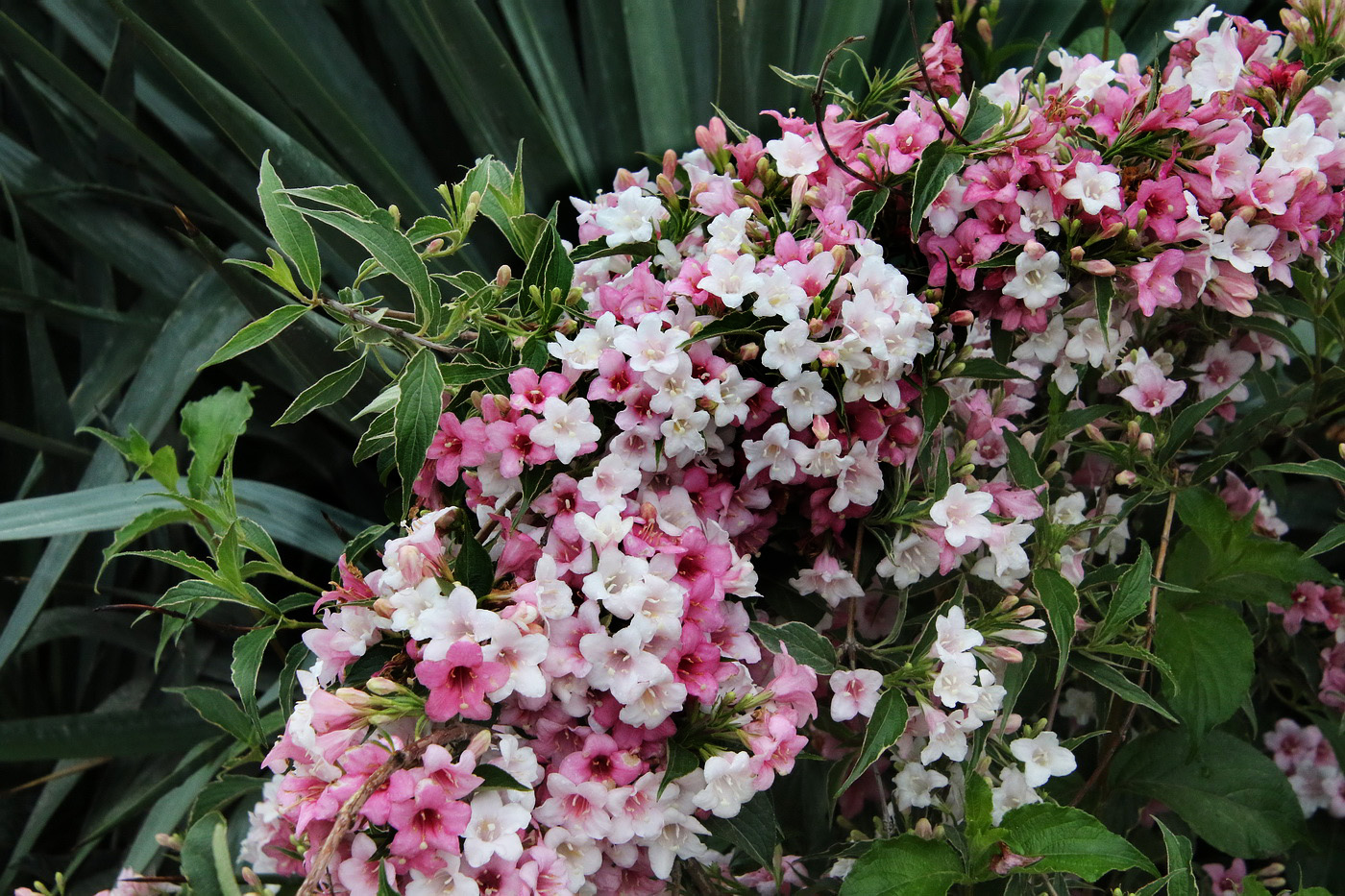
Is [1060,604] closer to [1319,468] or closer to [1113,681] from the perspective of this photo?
[1113,681]

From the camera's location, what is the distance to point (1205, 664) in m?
0.78

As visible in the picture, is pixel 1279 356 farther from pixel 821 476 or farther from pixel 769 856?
pixel 769 856

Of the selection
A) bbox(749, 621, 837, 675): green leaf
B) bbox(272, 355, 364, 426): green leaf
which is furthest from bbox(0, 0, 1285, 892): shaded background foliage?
bbox(749, 621, 837, 675): green leaf

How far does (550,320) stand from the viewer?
716mm

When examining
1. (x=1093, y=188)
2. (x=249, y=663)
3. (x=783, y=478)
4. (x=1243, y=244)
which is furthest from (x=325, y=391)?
(x=1243, y=244)

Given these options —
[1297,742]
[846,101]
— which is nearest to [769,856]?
[846,101]

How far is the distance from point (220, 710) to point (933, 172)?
0.68 meters

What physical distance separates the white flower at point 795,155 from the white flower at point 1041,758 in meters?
0.44

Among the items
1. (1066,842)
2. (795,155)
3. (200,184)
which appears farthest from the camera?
(200,184)

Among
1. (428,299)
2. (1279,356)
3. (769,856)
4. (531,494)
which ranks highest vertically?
(428,299)

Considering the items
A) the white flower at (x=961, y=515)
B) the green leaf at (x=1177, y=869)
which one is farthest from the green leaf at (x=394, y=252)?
the green leaf at (x=1177, y=869)

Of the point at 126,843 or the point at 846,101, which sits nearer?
the point at 846,101

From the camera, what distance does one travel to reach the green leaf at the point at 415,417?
60 centimetres

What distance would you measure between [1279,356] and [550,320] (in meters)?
0.63
